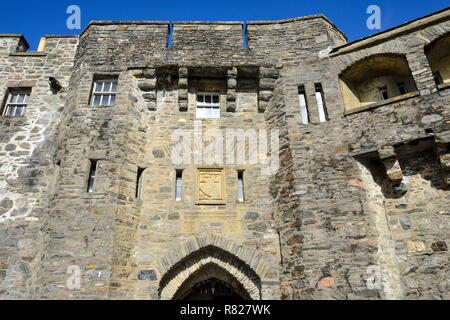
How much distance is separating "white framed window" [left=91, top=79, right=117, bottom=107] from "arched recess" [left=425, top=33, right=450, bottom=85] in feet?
23.8

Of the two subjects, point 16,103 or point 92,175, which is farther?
point 16,103

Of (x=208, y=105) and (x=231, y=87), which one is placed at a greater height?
(x=231, y=87)

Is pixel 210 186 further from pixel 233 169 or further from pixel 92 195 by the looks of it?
pixel 92 195

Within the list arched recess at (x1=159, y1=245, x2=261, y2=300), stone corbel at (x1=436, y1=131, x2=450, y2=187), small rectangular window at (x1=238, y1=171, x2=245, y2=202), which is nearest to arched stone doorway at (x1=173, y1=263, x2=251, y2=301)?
arched recess at (x1=159, y1=245, x2=261, y2=300)

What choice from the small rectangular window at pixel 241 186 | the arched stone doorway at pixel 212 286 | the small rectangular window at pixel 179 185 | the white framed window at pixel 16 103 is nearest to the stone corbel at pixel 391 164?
the small rectangular window at pixel 241 186

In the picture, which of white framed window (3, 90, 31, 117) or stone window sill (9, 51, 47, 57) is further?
stone window sill (9, 51, 47, 57)

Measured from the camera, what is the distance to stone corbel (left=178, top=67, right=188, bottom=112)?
8.35m

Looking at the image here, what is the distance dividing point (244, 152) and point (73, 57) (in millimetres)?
5747

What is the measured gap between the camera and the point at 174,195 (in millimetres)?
7418

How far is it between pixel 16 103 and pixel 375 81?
9.29 metres

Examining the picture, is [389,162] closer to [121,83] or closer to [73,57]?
[121,83]

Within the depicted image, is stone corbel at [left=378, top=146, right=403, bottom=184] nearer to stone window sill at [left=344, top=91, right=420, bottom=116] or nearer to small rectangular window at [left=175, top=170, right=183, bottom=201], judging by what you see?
stone window sill at [left=344, top=91, right=420, bottom=116]

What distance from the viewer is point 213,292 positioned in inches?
280

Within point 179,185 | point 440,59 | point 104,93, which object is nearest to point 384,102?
point 440,59
